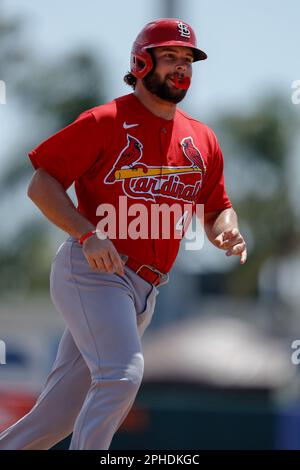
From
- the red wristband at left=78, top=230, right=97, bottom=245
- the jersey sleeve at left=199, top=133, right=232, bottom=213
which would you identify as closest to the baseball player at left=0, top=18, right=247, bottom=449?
the red wristband at left=78, top=230, right=97, bottom=245

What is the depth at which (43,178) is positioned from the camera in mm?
4492

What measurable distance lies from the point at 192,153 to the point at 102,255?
0.82m

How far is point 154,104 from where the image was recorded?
16.0ft

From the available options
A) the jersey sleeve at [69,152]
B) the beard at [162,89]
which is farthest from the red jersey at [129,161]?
the beard at [162,89]

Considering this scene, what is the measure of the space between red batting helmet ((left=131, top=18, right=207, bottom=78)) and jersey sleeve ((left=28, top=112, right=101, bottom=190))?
42cm

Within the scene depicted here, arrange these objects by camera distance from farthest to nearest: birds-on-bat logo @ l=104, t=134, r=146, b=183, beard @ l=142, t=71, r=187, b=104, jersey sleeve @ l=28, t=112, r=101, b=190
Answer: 1. beard @ l=142, t=71, r=187, b=104
2. birds-on-bat logo @ l=104, t=134, r=146, b=183
3. jersey sleeve @ l=28, t=112, r=101, b=190

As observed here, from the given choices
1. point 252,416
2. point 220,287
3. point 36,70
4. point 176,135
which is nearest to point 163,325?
point 252,416

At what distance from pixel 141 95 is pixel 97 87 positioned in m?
25.5

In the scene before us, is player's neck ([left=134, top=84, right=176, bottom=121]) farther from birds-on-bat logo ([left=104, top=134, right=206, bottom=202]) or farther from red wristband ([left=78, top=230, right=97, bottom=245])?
red wristband ([left=78, top=230, right=97, bottom=245])

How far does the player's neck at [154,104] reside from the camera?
15.9 feet

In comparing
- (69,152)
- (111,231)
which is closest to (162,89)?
(69,152)

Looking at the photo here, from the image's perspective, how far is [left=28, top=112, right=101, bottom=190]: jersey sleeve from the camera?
177 inches

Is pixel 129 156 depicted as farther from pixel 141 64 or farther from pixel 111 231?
pixel 141 64
